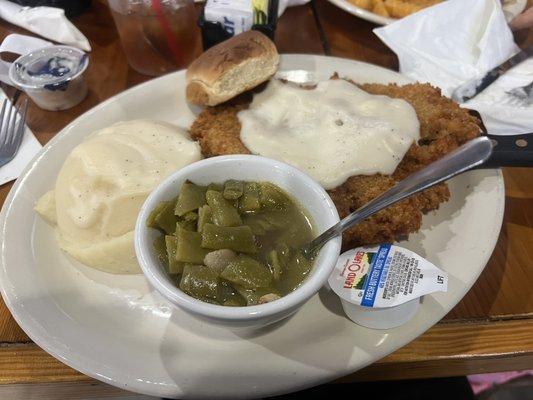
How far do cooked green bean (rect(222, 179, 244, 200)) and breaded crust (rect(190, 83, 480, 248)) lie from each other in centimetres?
38

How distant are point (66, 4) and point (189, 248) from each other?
2361 mm

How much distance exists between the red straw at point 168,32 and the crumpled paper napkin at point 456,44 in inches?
45.2

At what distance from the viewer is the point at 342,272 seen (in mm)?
1515

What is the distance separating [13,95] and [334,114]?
177 cm

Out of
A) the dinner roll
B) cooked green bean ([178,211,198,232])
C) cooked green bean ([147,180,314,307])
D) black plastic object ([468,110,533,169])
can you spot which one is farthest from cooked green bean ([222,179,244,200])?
black plastic object ([468,110,533,169])

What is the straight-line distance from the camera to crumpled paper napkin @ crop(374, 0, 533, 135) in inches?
94.6

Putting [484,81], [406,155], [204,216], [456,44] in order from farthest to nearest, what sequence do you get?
[456,44] < [484,81] < [406,155] < [204,216]

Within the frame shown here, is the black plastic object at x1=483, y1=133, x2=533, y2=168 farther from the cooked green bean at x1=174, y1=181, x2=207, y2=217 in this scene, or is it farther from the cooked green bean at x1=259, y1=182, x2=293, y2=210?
the cooked green bean at x1=174, y1=181, x2=207, y2=217

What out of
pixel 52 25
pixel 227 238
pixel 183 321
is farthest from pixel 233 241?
pixel 52 25

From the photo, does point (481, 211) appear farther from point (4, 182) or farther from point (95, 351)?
point (4, 182)

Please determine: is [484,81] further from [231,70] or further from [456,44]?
[231,70]

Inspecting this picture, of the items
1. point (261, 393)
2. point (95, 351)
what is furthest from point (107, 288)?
point (261, 393)

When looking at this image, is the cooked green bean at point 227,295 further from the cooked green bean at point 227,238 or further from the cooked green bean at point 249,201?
the cooked green bean at point 249,201

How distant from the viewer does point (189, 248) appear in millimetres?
1301
